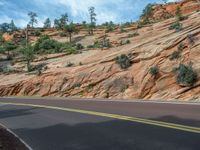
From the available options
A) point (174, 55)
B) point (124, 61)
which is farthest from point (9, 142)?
point (124, 61)

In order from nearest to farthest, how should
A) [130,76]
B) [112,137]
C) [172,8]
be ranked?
[112,137] → [130,76] → [172,8]

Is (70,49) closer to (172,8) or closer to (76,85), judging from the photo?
(76,85)

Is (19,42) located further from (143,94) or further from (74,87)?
(143,94)

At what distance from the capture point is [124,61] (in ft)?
104

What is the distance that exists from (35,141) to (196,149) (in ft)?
16.4

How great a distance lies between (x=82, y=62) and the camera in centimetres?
3975

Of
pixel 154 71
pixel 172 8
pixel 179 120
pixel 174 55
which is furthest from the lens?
pixel 172 8

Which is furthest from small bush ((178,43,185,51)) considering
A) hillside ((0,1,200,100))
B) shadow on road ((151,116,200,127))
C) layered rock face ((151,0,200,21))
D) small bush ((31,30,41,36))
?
small bush ((31,30,41,36))

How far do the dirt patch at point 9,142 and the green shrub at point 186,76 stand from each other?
13.9 meters

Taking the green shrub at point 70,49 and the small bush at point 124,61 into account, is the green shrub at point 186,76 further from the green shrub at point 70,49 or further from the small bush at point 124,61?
the green shrub at point 70,49

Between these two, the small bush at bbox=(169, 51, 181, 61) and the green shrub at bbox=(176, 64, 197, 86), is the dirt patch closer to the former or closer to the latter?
the green shrub at bbox=(176, 64, 197, 86)

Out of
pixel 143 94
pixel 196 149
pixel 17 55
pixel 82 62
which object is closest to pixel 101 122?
pixel 196 149

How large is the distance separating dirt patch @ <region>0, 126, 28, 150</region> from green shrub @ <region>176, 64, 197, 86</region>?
1387cm

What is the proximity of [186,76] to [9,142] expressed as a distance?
1526cm
